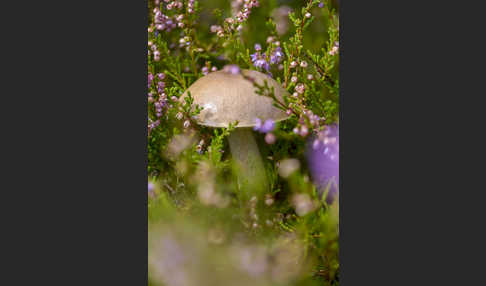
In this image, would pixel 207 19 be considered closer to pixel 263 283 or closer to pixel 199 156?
pixel 199 156

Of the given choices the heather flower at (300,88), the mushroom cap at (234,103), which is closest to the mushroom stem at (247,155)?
the mushroom cap at (234,103)

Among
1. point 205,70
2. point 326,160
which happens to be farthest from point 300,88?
point 205,70

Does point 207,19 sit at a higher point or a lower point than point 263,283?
higher

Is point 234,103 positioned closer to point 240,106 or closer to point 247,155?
point 240,106

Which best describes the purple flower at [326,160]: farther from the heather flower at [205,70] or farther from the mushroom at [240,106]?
the heather flower at [205,70]

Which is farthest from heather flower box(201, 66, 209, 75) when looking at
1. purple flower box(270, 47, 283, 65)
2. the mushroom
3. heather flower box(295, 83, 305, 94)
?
heather flower box(295, 83, 305, 94)

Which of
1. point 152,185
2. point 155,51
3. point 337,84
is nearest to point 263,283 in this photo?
point 152,185

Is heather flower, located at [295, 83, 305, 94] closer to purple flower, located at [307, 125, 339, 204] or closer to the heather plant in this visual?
the heather plant
